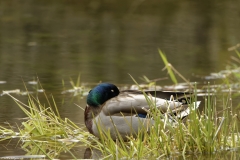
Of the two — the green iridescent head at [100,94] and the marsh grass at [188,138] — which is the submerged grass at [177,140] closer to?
the marsh grass at [188,138]

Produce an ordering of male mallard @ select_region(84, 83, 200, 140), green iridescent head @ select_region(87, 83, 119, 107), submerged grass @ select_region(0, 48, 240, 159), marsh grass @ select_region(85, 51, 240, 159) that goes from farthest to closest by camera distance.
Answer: green iridescent head @ select_region(87, 83, 119, 107), male mallard @ select_region(84, 83, 200, 140), marsh grass @ select_region(85, 51, 240, 159), submerged grass @ select_region(0, 48, 240, 159)

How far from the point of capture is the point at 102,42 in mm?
13234

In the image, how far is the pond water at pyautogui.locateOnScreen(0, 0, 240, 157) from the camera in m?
9.65

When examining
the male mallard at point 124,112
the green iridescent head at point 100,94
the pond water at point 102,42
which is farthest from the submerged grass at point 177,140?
the pond water at point 102,42

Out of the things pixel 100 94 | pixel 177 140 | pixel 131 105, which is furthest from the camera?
pixel 100 94

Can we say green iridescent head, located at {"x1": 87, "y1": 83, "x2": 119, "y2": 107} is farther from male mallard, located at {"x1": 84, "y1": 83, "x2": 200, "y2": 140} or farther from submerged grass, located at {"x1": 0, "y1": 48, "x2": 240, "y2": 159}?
submerged grass, located at {"x1": 0, "y1": 48, "x2": 240, "y2": 159}

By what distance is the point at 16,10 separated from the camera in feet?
55.1

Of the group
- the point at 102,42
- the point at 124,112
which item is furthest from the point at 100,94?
the point at 102,42

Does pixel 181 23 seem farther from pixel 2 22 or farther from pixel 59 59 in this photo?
pixel 59 59

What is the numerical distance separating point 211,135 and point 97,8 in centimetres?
1191

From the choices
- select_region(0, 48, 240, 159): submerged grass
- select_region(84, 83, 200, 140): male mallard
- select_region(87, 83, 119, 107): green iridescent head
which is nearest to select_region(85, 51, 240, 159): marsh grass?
select_region(0, 48, 240, 159): submerged grass

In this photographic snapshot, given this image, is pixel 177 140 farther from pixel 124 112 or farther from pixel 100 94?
pixel 100 94

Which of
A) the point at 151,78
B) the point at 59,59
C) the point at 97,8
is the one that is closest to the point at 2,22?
the point at 97,8

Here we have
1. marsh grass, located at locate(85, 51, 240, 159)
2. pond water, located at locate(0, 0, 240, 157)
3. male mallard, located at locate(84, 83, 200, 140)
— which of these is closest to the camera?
marsh grass, located at locate(85, 51, 240, 159)
